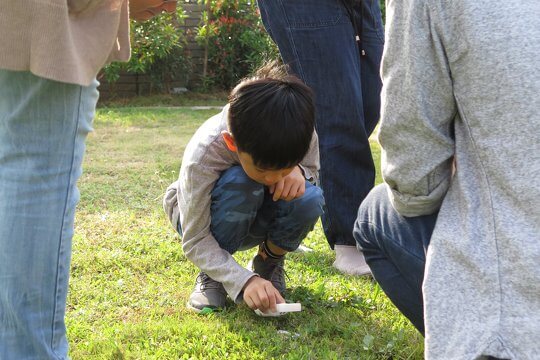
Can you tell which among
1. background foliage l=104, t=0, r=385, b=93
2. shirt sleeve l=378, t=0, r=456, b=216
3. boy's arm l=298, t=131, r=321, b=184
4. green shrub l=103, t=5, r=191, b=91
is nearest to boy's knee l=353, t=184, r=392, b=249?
shirt sleeve l=378, t=0, r=456, b=216

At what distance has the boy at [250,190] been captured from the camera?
2.35 m

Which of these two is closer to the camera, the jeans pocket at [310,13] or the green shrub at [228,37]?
the jeans pocket at [310,13]

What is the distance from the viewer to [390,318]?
8.56 feet

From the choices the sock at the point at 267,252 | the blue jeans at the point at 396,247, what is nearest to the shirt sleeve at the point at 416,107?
the blue jeans at the point at 396,247

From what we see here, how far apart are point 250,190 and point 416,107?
1044 mm

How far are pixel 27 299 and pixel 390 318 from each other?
1.34 metres

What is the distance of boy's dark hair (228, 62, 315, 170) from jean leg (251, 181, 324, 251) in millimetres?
333

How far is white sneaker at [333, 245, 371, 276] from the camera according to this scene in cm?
305

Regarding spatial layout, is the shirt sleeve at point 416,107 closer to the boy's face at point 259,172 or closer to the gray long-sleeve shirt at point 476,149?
the gray long-sleeve shirt at point 476,149

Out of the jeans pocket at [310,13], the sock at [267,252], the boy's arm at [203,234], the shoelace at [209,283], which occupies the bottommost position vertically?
the shoelace at [209,283]

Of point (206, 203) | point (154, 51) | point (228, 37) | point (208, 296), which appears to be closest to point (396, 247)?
point (206, 203)

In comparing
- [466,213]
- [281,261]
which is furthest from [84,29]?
[281,261]

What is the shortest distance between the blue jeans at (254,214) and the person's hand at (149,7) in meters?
0.79

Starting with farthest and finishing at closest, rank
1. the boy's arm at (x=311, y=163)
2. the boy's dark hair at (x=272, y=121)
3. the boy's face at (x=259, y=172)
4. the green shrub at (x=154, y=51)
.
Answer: the green shrub at (x=154, y=51) → the boy's arm at (x=311, y=163) → the boy's face at (x=259, y=172) → the boy's dark hair at (x=272, y=121)
